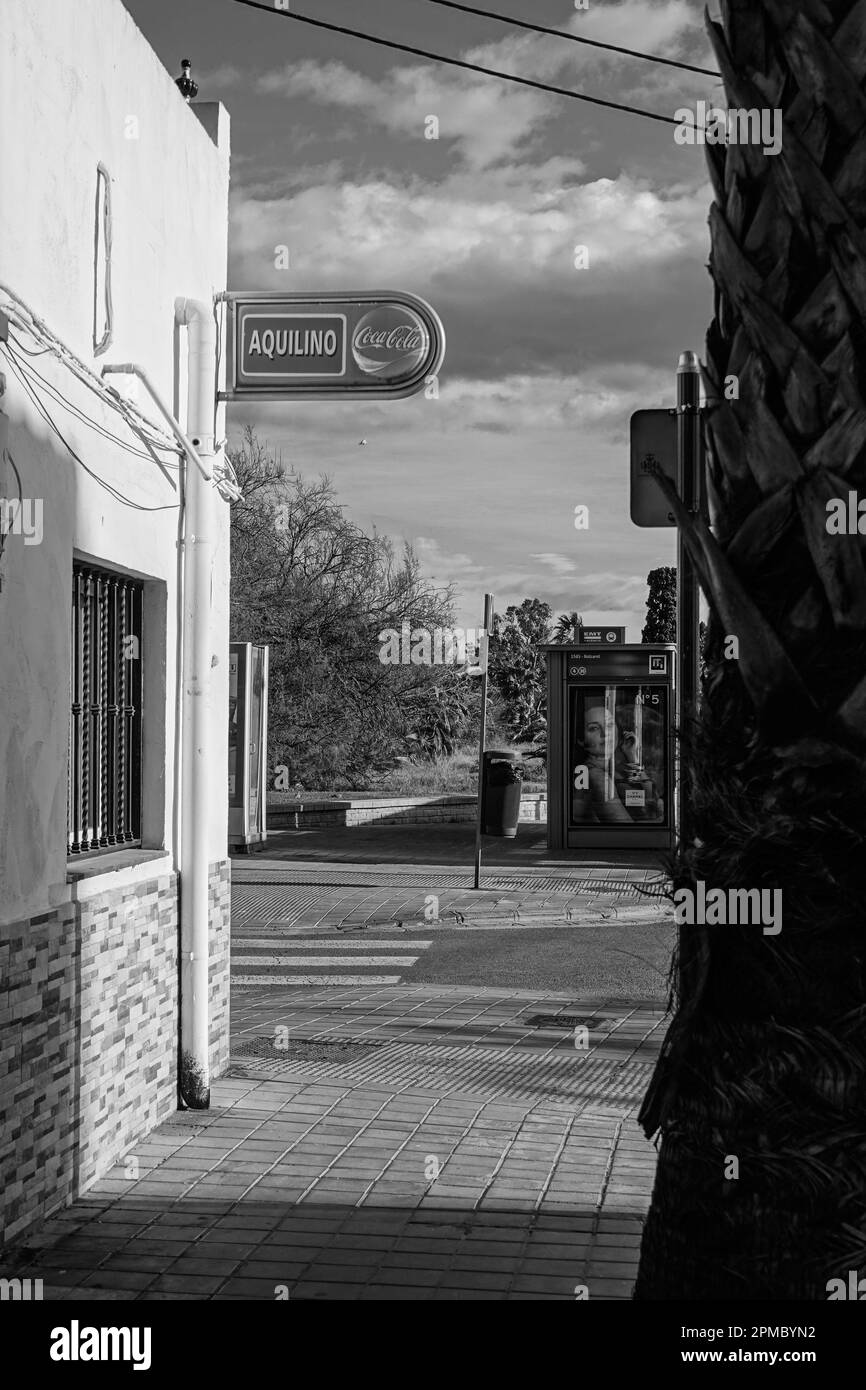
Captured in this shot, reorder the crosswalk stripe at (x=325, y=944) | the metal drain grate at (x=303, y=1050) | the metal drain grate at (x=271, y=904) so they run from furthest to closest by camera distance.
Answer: the metal drain grate at (x=271, y=904) < the crosswalk stripe at (x=325, y=944) < the metal drain grate at (x=303, y=1050)

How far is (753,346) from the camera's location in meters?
2.59

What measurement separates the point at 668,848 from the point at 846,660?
21.8 inches

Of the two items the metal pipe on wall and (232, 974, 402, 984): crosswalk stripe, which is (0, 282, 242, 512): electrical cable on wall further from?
(232, 974, 402, 984): crosswalk stripe

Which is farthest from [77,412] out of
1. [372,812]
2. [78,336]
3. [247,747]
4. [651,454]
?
[372,812]

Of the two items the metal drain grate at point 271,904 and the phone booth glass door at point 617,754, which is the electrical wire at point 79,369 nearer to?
the metal drain grate at point 271,904

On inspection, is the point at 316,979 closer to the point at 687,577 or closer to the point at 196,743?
the point at 196,743

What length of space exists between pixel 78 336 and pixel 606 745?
15388 millimetres

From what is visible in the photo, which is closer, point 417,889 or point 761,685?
point 761,685

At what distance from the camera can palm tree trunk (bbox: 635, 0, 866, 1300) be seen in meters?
2.47

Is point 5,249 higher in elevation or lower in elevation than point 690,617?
higher

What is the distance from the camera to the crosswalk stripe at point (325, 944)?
41.2 ft

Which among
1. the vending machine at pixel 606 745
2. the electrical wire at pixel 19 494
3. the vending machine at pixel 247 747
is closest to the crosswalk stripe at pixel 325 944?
the vending machine at pixel 247 747
